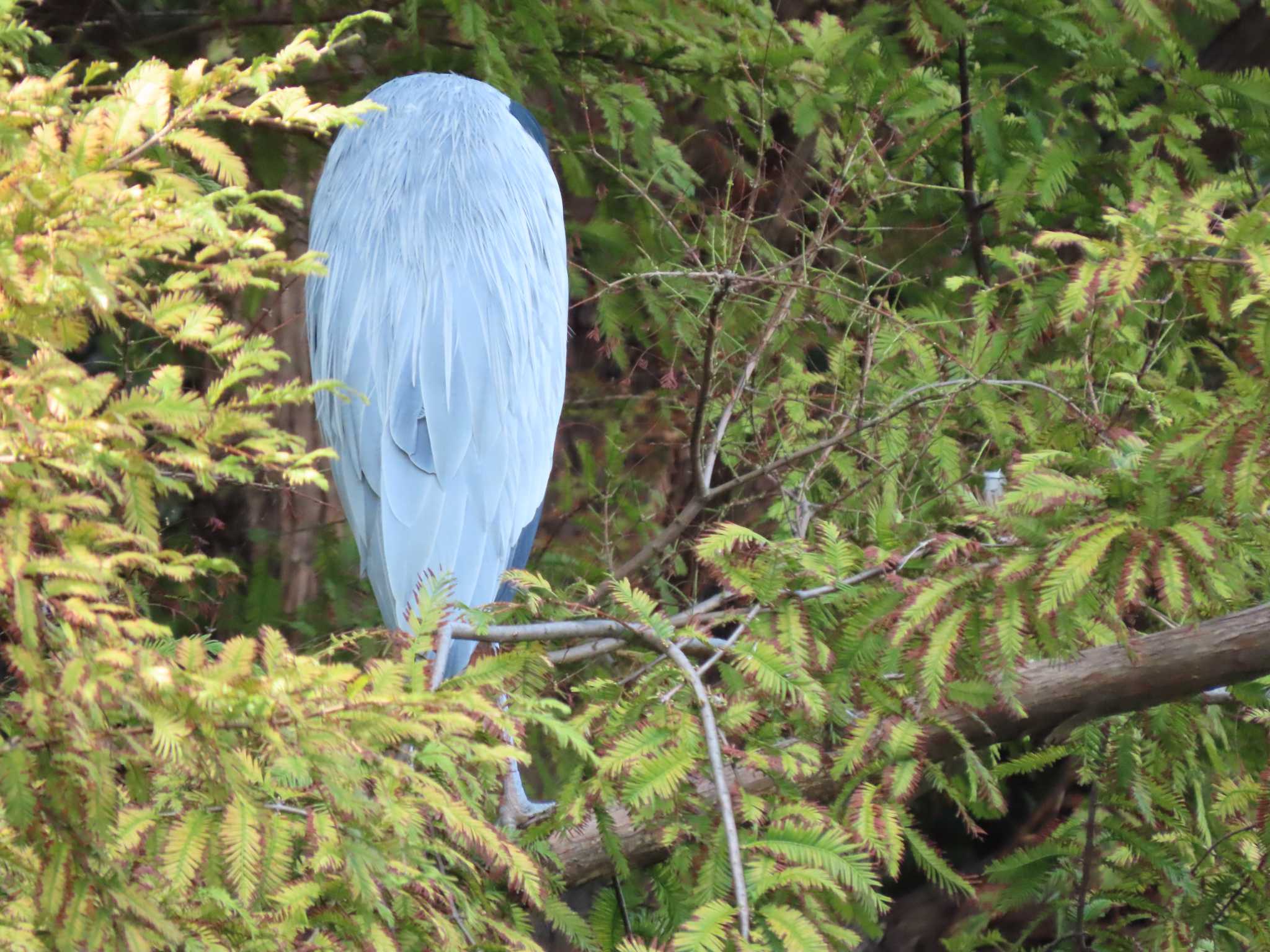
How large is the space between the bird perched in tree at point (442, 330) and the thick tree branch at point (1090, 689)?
1.61 ft

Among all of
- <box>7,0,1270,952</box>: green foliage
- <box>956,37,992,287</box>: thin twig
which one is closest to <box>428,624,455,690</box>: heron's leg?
<box>7,0,1270,952</box>: green foliage

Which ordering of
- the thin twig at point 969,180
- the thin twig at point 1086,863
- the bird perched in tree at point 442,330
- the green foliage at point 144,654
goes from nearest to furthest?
the green foliage at point 144,654
the thin twig at point 1086,863
the bird perched in tree at point 442,330
the thin twig at point 969,180

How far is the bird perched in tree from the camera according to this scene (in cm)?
263

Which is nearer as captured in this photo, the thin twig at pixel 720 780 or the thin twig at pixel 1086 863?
the thin twig at pixel 720 780

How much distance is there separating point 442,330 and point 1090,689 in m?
1.56

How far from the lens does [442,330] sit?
2822 millimetres

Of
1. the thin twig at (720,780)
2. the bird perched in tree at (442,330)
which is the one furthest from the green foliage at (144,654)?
the bird perched in tree at (442,330)

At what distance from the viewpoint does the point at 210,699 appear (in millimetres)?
1120

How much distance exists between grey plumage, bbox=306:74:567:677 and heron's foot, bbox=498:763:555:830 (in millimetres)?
256

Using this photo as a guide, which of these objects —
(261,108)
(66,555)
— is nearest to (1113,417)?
(261,108)

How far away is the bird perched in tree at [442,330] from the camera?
263 centimetres

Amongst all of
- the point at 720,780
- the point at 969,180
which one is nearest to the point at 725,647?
the point at 720,780

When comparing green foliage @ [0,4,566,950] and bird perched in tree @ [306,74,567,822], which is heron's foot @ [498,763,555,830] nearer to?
bird perched in tree @ [306,74,567,822]

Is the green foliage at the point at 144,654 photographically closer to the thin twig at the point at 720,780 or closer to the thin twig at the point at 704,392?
the thin twig at the point at 720,780
